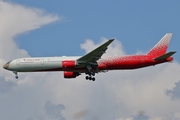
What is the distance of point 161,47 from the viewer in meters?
96.5

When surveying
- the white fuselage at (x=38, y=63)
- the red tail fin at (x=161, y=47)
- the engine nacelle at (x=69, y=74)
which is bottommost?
the engine nacelle at (x=69, y=74)

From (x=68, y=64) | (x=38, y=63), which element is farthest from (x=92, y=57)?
(x=38, y=63)

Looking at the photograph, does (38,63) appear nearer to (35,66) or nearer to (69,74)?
(35,66)

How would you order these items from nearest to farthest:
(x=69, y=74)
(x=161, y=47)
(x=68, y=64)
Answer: (x=68, y=64) → (x=161, y=47) → (x=69, y=74)

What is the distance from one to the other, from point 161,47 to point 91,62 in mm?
12458

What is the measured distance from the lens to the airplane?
91.6 metres

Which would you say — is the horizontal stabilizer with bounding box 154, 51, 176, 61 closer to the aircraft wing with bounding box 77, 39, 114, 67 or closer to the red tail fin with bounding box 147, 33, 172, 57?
the red tail fin with bounding box 147, 33, 172, 57

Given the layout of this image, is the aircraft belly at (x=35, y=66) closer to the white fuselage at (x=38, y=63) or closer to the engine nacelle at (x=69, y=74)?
the white fuselage at (x=38, y=63)

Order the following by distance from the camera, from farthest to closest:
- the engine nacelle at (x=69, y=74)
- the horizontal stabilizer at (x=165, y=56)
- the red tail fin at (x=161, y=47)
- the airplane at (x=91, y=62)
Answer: the engine nacelle at (x=69, y=74) < the red tail fin at (x=161, y=47) < the airplane at (x=91, y=62) < the horizontal stabilizer at (x=165, y=56)

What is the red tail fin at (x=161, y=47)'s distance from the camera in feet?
310

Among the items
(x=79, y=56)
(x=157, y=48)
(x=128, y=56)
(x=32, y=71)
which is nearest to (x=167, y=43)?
(x=157, y=48)

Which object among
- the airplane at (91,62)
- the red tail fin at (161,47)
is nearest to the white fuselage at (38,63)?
the airplane at (91,62)

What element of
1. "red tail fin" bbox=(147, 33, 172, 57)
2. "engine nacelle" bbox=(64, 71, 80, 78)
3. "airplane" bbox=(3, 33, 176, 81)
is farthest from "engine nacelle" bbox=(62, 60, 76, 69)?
"red tail fin" bbox=(147, 33, 172, 57)

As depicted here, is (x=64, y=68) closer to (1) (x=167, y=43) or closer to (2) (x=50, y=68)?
(2) (x=50, y=68)
